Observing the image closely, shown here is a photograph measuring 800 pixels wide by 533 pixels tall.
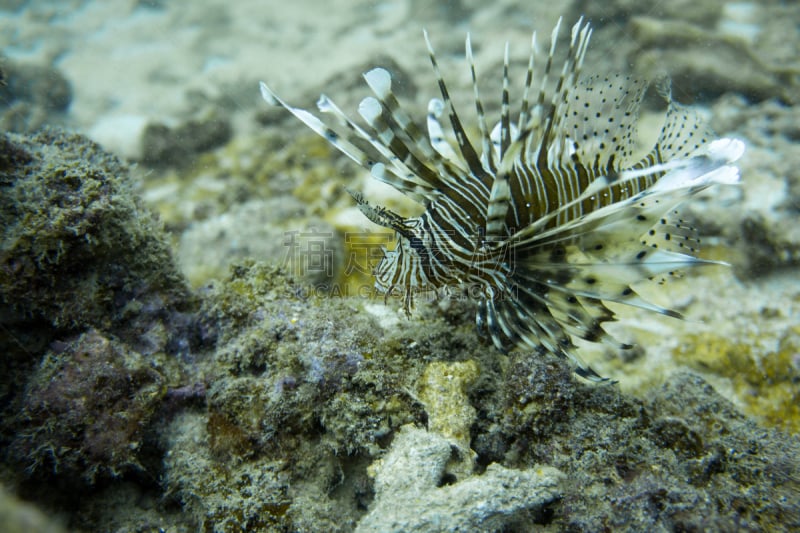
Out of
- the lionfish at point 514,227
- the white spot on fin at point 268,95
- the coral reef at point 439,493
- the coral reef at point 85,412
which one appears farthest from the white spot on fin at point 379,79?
the coral reef at point 85,412

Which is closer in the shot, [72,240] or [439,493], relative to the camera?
[439,493]

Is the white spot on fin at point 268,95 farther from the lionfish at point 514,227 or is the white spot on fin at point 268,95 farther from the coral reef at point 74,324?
the coral reef at point 74,324

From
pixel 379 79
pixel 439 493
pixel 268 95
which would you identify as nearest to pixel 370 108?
pixel 379 79

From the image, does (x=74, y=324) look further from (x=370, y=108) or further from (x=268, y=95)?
(x=370, y=108)

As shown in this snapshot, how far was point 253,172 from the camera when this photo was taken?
7.41m

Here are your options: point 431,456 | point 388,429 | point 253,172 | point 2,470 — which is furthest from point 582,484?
point 253,172

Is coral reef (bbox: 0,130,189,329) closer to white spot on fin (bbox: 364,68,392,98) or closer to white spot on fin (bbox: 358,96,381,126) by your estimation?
white spot on fin (bbox: 358,96,381,126)

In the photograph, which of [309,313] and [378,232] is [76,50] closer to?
[378,232]

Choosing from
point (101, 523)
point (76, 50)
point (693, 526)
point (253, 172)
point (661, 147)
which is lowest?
point (101, 523)

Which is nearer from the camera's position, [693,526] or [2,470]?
[693,526]

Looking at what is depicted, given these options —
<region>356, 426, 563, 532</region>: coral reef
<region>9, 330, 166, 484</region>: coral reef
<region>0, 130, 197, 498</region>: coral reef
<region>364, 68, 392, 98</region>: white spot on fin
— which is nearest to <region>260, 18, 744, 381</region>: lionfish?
<region>364, 68, 392, 98</region>: white spot on fin

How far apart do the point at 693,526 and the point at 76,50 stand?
21248mm

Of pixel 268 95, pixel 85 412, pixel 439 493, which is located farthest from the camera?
pixel 268 95

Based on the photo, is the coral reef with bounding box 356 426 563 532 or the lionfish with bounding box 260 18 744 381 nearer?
the coral reef with bounding box 356 426 563 532
